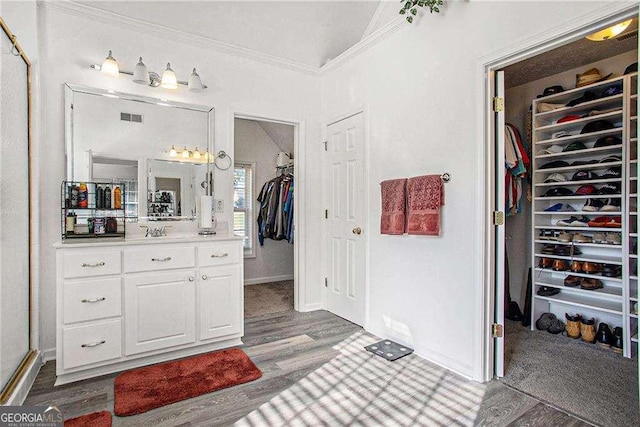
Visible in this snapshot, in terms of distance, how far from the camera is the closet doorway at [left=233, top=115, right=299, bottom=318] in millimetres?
4953

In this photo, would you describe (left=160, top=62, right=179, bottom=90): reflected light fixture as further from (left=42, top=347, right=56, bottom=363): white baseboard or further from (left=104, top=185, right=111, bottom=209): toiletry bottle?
(left=42, top=347, right=56, bottom=363): white baseboard

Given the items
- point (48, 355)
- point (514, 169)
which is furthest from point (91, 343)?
point (514, 169)

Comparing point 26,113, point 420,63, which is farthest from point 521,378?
point 26,113

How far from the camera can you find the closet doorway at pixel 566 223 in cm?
232

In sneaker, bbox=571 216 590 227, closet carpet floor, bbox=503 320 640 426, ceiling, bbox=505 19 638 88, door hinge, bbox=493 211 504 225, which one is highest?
ceiling, bbox=505 19 638 88

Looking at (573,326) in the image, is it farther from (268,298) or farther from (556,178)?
(268,298)

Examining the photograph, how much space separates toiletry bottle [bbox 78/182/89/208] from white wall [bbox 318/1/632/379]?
2.34 metres

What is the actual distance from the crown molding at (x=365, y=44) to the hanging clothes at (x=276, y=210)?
5.29 feet

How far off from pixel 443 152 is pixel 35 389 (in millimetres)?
3141

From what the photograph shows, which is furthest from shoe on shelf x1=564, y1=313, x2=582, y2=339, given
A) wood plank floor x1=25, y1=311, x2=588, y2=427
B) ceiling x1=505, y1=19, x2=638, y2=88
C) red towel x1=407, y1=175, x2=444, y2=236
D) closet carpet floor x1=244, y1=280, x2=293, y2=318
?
closet carpet floor x1=244, y1=280, x2=293, y2=318

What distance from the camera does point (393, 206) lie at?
2900 mm

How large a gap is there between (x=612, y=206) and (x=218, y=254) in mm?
3292

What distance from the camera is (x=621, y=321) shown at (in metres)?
2.96

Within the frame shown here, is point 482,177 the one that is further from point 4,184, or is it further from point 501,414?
point 4,184
